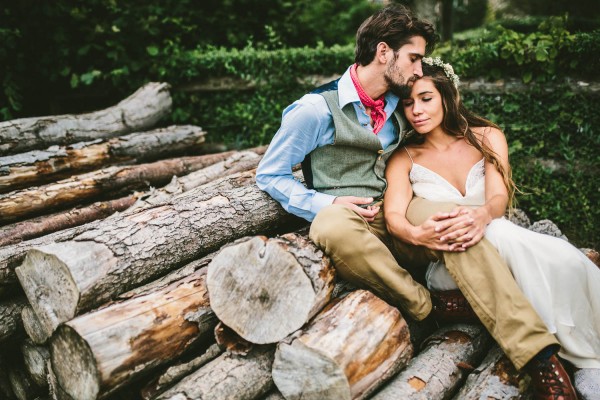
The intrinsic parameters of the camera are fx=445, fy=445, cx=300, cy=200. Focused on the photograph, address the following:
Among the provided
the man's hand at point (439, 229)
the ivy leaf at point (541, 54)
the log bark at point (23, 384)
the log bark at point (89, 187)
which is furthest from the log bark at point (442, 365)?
the log bark at point (89, 187)

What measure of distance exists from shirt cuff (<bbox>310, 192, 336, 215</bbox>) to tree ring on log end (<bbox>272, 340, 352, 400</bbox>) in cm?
96

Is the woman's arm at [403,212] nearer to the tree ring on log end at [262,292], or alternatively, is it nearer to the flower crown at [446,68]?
the flower crown at [446,68]

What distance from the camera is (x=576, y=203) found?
409 centimetres

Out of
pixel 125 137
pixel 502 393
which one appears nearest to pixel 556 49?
pixel 502 393

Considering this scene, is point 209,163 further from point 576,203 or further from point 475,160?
point 576,203

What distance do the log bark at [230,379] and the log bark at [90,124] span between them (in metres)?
3.08

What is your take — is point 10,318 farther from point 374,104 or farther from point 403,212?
point 374,104

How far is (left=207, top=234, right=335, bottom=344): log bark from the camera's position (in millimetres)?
2173

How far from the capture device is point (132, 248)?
2416mm

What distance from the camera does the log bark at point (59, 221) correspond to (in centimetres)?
317

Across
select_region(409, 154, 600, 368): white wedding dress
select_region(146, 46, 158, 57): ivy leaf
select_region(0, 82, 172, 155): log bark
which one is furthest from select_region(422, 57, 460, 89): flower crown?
select_region(146, 46, 158, 57): ivy leaf

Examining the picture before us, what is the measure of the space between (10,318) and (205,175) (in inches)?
79.2

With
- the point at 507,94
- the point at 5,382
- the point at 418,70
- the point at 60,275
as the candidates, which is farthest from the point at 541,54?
the point at 5,382

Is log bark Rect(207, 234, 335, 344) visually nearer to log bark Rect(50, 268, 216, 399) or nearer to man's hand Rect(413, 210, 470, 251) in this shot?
log bark Rect(50, 268, 216, 399)
